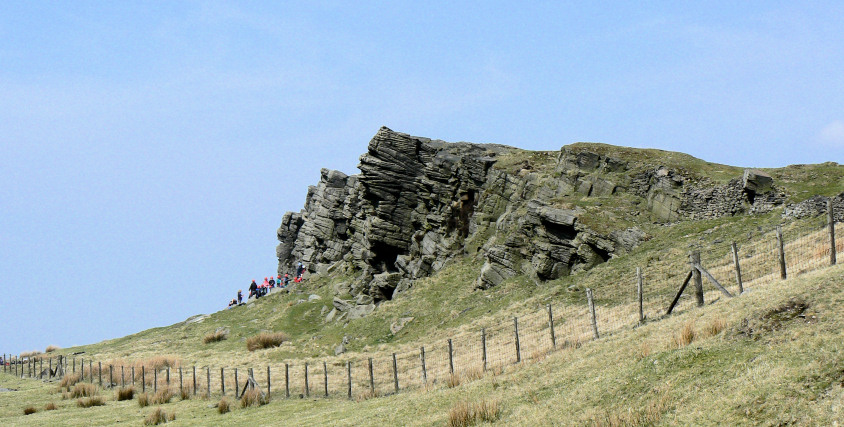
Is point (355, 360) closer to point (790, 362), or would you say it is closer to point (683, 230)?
point (683, 230)

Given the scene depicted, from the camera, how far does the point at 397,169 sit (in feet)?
243

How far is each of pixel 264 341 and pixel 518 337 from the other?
37225 millimetres

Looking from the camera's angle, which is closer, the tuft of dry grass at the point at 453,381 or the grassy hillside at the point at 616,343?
the grassy hillside at the point at 616,343

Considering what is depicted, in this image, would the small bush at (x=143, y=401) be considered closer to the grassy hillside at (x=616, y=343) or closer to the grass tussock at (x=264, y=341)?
the grassy hillside at (x=616, y=343)

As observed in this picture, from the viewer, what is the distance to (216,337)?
70.7 meters

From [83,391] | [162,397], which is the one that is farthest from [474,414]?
[83,391]

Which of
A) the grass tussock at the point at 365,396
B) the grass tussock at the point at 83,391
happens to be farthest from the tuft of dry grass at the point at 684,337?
the grass tussock at the point at 83,391

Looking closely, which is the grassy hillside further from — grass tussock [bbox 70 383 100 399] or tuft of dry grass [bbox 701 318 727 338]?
grass tussock [bbox 70 383 100 399]

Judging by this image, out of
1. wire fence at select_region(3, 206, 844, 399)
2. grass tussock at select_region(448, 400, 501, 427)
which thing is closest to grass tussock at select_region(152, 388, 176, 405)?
wire fence at select_region(3, 206, 844, 399)

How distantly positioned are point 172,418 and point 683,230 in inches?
1441

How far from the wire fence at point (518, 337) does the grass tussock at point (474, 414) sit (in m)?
7.27

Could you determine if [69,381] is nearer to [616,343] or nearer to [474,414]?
[474,414]

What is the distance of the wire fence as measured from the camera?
98.0 ft

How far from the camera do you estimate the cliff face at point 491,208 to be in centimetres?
5019
